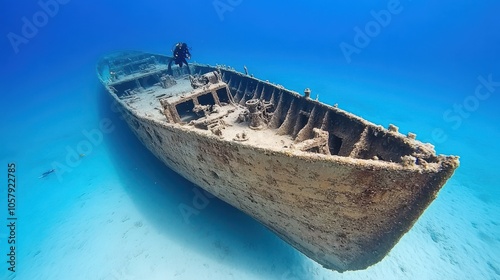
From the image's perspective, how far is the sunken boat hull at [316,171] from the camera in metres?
4.03

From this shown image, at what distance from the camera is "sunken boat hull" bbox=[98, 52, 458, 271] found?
403 centimetres

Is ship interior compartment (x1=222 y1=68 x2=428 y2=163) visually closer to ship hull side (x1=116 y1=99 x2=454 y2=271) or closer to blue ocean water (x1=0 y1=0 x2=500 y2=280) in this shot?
ship hull side (x1=116 y1=99 x2=454 y2=271)

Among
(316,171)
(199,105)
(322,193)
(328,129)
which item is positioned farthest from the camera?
(199,105)

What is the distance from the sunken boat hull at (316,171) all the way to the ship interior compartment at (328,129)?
0.02 metres

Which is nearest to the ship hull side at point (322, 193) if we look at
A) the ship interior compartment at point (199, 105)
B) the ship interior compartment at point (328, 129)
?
the ship interior compartment at point (328, 129)

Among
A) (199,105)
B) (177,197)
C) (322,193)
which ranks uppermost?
(322,193)

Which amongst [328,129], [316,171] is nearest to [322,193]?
[316,171]

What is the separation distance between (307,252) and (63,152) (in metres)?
15.9

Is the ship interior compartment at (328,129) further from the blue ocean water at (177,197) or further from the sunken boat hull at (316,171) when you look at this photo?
the blue ocean water at (177,197)

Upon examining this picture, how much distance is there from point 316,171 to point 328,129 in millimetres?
2781

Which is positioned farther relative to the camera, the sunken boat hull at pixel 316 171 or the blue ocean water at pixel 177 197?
the blue ocean water at pixel 177 197

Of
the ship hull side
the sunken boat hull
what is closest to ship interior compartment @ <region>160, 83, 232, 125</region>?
the sunken boat hull

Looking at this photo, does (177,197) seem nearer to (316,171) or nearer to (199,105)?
(199,105)

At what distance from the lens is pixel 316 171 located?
4.42 meters
